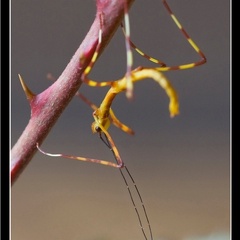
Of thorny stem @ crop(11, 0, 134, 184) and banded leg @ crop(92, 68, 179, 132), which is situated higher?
thorny stem @ crop(11, 0, 134, 184)

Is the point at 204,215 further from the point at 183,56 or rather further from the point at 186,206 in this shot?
the point at 183,56

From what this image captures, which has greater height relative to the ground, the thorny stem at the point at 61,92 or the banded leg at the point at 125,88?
the thorny stem at the point at 61,92

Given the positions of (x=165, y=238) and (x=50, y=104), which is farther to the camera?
(x=165, y=238)
